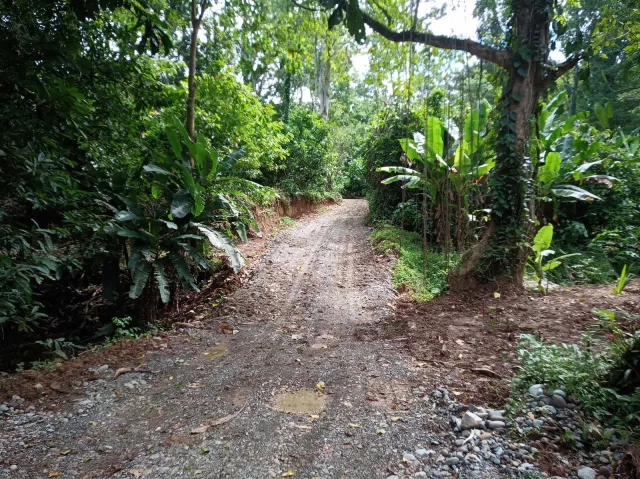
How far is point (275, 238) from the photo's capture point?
31.1 ft

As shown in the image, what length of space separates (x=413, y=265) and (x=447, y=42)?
3.83 m

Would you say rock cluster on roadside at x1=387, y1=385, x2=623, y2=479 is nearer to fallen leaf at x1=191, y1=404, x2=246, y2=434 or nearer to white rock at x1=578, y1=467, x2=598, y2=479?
white rock at x1=578, y1=467, x2=598, y2=479

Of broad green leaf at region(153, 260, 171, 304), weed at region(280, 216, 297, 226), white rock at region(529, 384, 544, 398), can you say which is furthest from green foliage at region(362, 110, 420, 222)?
white rock at region(529, 384, 544, 398)

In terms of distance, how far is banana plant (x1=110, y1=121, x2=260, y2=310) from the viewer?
14.7 feet

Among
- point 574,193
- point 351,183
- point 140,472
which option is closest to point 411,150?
point 574,193

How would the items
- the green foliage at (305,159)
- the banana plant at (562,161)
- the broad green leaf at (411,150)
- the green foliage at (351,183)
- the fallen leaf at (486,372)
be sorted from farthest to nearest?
the green foliage at (351,183) → the green foliage at (305,159) → the broad green leaf at (411,150) → the banana plant at (562,161) → the fallen leaf at (486,372)

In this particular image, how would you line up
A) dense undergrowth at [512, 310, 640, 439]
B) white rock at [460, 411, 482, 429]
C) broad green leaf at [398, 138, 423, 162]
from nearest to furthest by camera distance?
dense undergrowth at [512, 310, 640, 439] < white rock at [460, 411, 482, 429] < broad green leaf at [398, 138, 423, 162]

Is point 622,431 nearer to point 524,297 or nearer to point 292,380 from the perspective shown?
point 292,380

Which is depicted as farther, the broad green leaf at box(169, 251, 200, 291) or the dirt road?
the broad green leaf at box(169, 251, 200, 291)

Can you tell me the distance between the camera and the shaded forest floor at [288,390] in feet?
7.09

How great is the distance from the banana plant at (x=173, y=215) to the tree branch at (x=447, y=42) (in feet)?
9.54

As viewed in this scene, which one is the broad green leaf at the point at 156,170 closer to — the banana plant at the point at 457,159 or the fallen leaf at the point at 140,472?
the banana plant at the point at 457,159

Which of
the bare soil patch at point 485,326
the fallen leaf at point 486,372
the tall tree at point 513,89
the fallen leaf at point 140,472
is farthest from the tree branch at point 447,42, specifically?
the fallen leaf at point 140,472

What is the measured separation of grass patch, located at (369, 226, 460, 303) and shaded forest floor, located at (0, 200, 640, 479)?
0.44 meters
